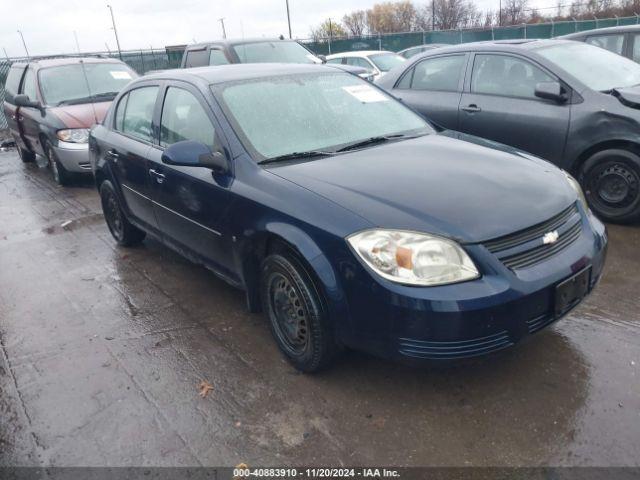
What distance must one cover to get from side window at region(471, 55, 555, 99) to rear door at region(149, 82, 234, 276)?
3247 mm

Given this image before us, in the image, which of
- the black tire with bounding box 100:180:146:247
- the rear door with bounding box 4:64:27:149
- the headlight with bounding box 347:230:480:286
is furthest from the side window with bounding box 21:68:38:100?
the headlight with bounding box 347:230:480:286

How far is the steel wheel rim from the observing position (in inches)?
113

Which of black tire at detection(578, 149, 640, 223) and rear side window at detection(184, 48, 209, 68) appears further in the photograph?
rear side window at detection(184, 48, 209, 68)

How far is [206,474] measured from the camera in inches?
93.4

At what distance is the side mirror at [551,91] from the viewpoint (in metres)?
4.77

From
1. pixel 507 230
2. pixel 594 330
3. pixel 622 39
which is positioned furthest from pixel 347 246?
pixel 622 39

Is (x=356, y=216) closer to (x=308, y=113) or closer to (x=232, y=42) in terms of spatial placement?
(x=308, y=113)

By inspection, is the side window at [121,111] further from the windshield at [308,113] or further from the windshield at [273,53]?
the windshield at [273,53]

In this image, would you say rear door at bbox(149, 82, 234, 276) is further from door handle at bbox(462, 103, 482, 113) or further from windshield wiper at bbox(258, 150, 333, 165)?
door handle at bbox(462, 103, 482, 113)

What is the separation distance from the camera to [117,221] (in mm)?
5250

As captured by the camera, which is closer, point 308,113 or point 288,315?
point 288,315

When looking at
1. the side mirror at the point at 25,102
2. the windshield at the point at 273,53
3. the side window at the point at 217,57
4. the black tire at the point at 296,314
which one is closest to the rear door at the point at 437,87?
the black tire at the point at 296,314

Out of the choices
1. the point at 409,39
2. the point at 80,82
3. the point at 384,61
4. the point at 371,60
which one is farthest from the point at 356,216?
the point at 409,39

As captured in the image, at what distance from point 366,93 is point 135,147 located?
1.92 meters
